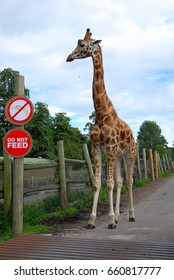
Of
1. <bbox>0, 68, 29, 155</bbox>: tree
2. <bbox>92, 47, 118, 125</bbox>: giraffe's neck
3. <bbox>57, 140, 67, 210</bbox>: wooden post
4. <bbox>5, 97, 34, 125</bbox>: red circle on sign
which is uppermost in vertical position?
<bbox>0, 68, 29, 155</bbox>: tree

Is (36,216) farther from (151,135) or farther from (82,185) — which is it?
(151,135)

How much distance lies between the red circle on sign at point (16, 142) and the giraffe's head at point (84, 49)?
191 centimetres

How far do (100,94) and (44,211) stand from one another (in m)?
2.94

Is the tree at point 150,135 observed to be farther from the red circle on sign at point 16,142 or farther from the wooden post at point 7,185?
the red circle on sign at point 16,142

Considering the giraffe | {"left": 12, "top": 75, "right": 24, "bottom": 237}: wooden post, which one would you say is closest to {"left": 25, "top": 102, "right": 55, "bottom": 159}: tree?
the giraffe

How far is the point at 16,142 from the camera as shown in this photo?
618 centimetres

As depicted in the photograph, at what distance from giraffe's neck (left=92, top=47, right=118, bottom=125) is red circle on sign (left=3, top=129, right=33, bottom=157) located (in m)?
1.77

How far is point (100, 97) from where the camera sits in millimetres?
7480

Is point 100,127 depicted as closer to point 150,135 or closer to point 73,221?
point 73,221

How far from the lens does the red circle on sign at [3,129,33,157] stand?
6.16 metres

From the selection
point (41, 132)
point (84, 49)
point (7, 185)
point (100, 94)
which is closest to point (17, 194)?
point (7, 185)

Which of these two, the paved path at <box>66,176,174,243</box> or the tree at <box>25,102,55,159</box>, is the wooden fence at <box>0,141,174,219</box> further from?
the tree at <box>25,102,55,159</box>
